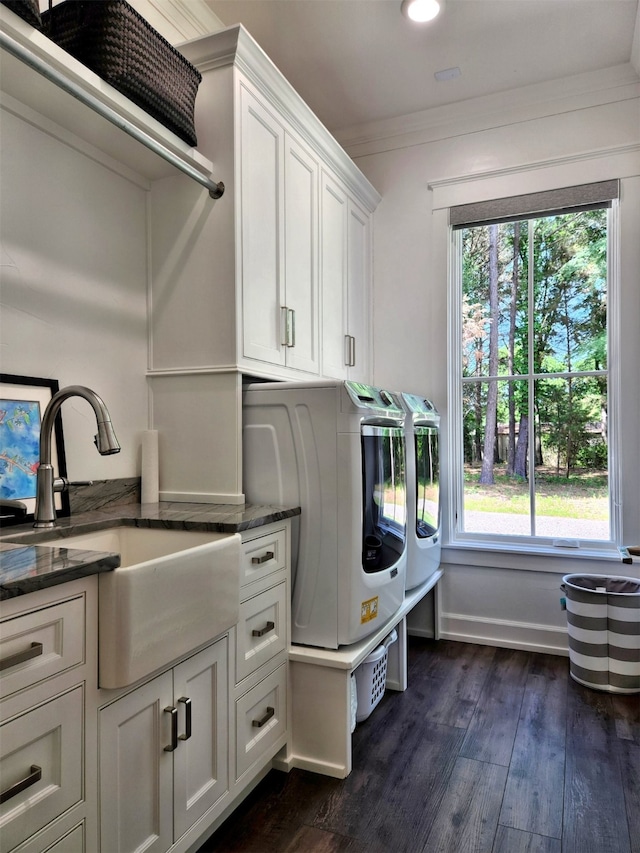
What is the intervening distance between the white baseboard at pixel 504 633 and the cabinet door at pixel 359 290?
147 cm

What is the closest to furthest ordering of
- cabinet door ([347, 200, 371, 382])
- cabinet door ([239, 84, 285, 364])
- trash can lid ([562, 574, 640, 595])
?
cabinet door ([239, 84, 285, 364]) < trash can lid ([562, 574, 640, 595]) < cabinet door ([347, 200, 371, 382])

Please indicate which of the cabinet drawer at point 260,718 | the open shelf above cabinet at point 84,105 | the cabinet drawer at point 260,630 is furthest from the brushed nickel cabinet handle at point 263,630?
the open shelf above cabinet at point 84,105

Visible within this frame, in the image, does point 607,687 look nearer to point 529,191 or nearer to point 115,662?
point 115,662

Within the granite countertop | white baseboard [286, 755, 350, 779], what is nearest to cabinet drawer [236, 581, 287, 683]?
the granite countertop

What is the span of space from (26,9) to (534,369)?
265 centimetres

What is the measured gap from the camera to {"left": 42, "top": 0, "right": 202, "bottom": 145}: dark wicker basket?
1599 mm

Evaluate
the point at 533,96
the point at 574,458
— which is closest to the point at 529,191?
the point at 533,96

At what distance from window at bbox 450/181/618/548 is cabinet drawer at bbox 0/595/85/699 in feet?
8.00

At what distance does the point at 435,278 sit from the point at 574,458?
127cm

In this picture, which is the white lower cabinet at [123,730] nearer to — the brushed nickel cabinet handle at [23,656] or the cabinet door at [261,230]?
the brushed nickel cabinet handle at [23,656]

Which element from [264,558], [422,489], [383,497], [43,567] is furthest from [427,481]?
[43,567]

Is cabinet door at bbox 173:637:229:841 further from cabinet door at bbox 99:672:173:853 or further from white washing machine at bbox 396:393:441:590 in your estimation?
white washing machine at bbox 396:393:441:590

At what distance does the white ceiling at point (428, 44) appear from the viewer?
2418 mm

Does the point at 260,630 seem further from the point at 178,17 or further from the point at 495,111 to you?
the point at 495,111
